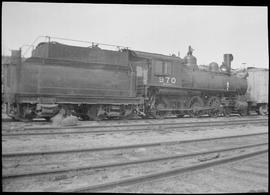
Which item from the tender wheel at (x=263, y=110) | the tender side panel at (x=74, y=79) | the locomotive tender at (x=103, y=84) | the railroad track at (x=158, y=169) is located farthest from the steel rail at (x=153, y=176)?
the tender wheel at (x=263, y=110)

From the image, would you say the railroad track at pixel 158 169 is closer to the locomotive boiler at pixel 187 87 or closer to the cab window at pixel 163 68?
the locomotive boiler at pixel 187 87

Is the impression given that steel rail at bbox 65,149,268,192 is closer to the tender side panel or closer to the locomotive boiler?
the tender side panel

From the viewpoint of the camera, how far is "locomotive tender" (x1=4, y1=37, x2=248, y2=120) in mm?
12070

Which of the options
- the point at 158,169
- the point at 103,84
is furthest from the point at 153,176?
the point at 103,84

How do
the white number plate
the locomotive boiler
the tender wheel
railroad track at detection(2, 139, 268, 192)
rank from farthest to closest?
the tender wheel < the white number plate < the locomotive boiler < railroad track at detection(2, 139, 268, 192)

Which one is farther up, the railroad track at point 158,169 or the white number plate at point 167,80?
the white number plate at point 167,80

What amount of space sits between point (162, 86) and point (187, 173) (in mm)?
11292

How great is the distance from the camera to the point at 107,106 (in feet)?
46.5

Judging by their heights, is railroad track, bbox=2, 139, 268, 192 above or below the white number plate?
below

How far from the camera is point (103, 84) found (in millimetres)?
13961

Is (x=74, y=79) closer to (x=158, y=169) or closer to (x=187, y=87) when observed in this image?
(x=187, y=87)

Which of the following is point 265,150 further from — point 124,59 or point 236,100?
point 236,100

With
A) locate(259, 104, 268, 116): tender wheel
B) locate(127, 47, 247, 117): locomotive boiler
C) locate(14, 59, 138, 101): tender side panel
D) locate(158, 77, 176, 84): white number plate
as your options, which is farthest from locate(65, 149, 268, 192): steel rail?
locate(259, 104, 268, 116): tender wheel

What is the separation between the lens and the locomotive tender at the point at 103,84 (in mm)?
12070
